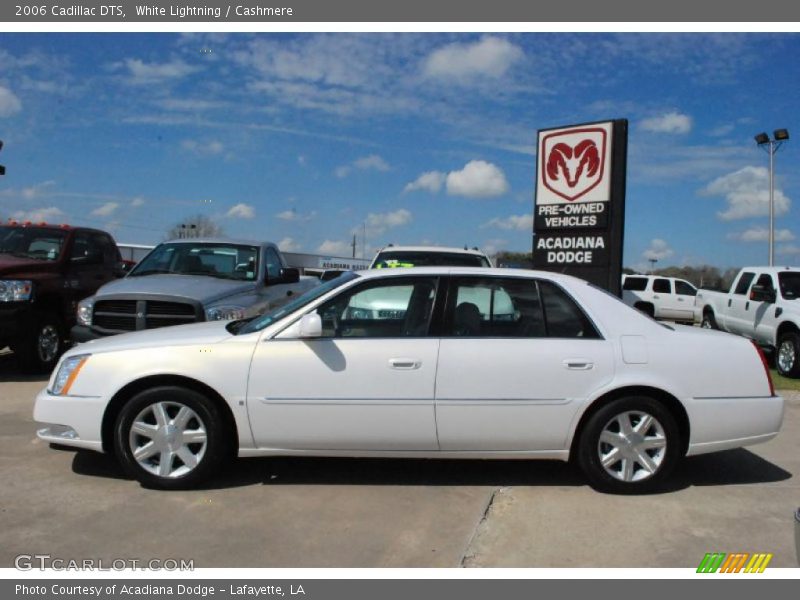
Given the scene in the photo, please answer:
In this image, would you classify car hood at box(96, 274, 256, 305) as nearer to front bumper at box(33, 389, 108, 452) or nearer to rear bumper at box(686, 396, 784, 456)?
front bumper at box(33, 389, 108, 452)

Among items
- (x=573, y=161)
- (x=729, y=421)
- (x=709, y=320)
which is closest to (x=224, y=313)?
(x=729, y=421)

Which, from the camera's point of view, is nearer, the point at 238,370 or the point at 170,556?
the point at 170,556

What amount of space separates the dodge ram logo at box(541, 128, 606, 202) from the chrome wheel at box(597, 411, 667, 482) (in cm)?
641

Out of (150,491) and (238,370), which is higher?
(238,370)

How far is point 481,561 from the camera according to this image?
3.64 m

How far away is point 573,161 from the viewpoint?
10.6 meters

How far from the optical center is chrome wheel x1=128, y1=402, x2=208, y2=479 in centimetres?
451

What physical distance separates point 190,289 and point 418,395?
3741mm

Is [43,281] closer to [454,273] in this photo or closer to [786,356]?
[454,273]

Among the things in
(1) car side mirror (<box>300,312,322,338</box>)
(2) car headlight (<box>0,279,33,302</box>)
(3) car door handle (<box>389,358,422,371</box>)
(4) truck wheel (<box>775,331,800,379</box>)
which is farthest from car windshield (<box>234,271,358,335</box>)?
(4) truck wheel (<box>775,331,800,379</box>)

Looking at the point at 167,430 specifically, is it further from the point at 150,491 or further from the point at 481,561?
the point at 481,561

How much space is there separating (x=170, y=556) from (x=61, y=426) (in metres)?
1.58

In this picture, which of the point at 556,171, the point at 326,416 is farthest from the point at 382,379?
the point at 556,171
